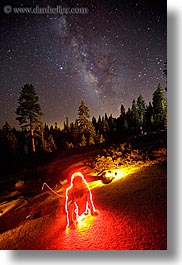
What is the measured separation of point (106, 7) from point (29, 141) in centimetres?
147

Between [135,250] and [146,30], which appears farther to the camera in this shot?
[146,30]

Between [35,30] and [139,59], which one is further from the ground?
[35,30]

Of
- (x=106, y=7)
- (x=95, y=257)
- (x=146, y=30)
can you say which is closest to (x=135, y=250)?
(x=95, y=257)

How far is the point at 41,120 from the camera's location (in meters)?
2.71

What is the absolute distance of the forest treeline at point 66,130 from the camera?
2.68 m

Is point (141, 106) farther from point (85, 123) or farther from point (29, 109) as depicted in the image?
point (29, 109)

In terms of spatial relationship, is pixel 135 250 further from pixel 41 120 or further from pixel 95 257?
pixel 41 120

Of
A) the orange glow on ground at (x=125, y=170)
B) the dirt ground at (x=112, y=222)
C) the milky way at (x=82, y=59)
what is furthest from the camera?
the orange glow on ground at (x=125, y=170)

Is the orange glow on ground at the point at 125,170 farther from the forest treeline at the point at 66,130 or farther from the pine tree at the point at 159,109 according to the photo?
the pine tree at the point at 159,109

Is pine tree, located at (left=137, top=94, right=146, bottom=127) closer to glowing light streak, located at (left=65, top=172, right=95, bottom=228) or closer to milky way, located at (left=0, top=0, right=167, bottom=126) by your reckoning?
milky way, located at (left=0, top=0, right=167, bottom=126)

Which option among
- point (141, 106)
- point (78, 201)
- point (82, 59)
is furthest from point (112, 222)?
point (82, 59)

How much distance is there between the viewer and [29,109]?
2689 millimetres

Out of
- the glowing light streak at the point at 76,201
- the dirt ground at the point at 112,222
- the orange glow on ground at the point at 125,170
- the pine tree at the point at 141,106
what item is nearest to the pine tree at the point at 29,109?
the glowing light streak at the point at 76,201

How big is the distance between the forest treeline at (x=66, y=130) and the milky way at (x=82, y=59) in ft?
0.22
